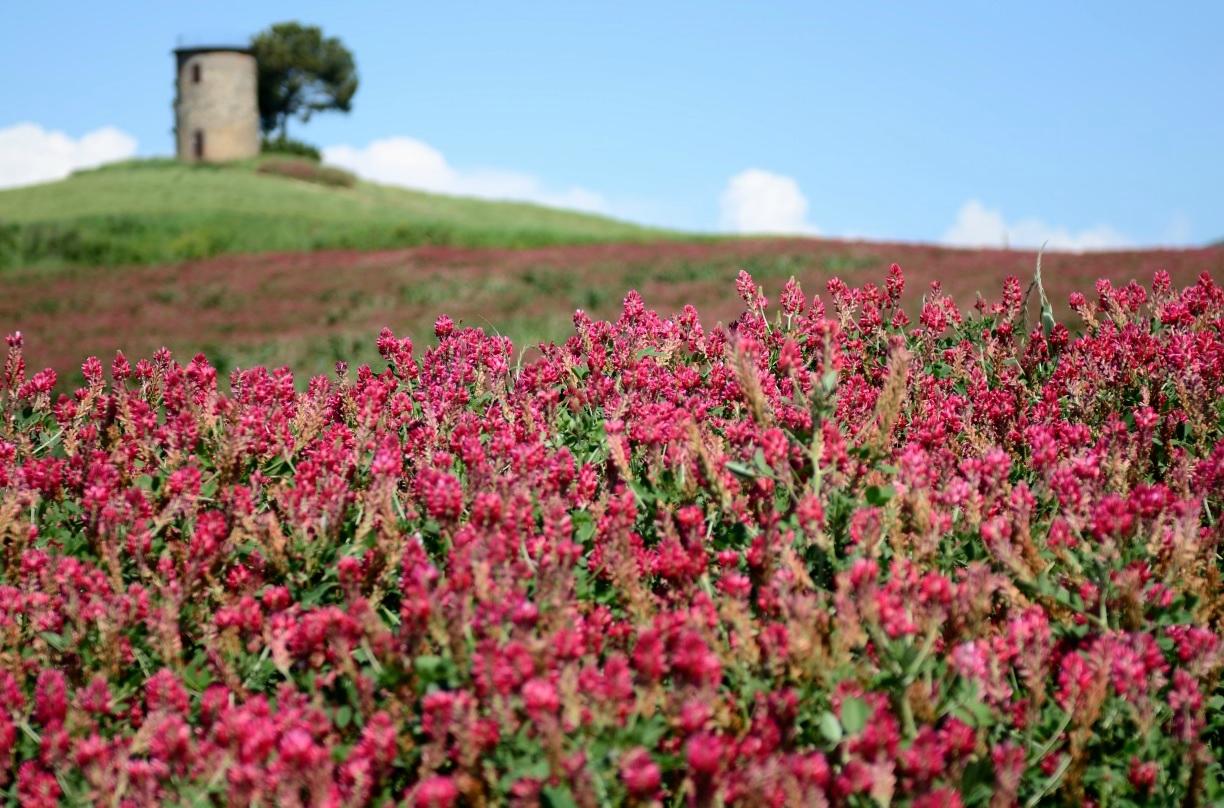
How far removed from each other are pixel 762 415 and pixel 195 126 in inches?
3148

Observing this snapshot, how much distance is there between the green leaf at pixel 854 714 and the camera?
2.27 metres

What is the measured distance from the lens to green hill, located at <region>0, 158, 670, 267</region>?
45562 millimetres

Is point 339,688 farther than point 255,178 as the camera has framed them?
No

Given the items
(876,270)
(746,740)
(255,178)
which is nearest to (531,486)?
(746,740)

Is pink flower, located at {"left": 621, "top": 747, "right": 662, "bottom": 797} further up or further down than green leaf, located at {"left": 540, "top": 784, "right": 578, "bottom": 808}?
further up

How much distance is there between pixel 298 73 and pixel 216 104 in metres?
13.1

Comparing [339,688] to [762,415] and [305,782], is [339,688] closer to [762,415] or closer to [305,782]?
[305,782]

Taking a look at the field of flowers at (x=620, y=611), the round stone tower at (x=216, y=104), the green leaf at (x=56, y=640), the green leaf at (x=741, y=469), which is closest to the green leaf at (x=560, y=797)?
the field of flowers at (x=620, y=611)

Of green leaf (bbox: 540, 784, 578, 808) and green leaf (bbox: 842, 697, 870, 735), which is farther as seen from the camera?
green leaf (bbox: 842, 697, 870, 735)

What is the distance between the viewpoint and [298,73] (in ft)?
285

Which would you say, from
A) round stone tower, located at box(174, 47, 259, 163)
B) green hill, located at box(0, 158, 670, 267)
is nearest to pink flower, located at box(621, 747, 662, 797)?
green hill, located at box(0, 158, 670, 267)

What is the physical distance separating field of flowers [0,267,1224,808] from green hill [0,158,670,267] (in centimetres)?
3746

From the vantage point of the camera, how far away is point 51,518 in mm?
3881

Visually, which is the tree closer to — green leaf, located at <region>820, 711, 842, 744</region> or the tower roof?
the tower roof
